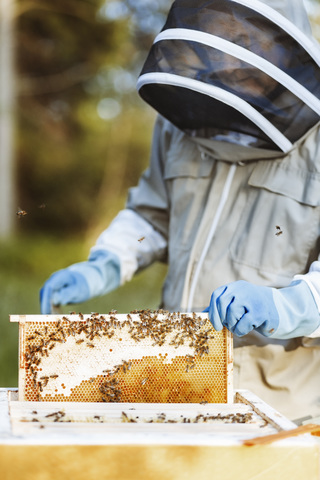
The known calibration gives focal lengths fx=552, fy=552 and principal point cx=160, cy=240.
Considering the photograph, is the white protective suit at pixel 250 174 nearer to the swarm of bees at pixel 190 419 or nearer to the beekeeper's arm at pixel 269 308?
the beekeeper's arm at pixel 269 308

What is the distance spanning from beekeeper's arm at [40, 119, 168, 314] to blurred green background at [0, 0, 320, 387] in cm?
629

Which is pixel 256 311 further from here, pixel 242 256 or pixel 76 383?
pixel 76 383

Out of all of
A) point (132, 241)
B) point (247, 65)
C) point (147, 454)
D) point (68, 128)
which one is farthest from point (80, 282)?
point (68, 128)

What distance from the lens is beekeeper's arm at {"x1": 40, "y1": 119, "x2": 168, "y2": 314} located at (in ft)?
10.9

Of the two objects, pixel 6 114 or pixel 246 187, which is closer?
pixel 246 187

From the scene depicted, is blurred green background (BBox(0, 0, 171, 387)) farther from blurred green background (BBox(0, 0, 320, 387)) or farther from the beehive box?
the beehive box

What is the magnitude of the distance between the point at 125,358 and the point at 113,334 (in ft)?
0.39

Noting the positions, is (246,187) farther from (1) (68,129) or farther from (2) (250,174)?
(1) (68,129)

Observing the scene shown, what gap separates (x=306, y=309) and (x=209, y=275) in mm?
698

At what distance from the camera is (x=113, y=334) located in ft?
7.79

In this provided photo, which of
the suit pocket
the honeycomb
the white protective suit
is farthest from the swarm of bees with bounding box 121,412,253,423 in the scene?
the suit pocket

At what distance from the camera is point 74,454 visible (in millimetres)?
1632

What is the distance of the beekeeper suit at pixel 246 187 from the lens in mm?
2531

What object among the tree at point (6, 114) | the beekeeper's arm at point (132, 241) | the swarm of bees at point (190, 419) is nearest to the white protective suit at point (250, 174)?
the beekeeper's arm at point (132, 241)
